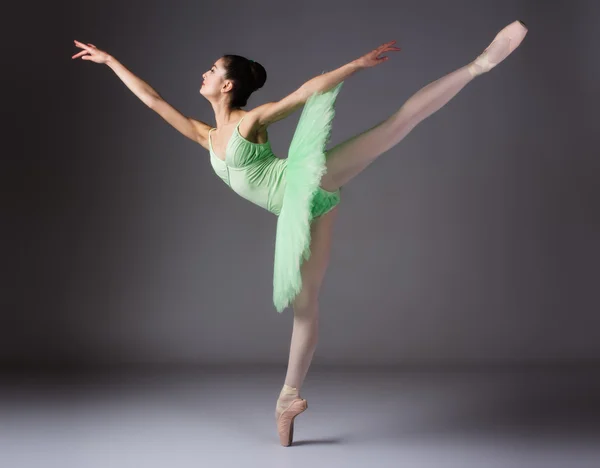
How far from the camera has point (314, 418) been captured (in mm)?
3402

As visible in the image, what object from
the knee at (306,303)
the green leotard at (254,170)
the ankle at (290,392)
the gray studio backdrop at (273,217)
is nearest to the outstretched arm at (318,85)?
the green leotard at (254,170)

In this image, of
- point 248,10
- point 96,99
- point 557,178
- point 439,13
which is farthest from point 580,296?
point 96,99

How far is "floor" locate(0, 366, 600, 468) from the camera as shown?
2.77 metres

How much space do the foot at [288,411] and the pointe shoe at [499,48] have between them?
1.35 meters

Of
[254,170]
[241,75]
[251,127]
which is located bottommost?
[254,170]

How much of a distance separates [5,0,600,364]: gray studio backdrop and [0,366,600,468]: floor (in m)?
0.41

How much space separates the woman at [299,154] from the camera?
2.73 m

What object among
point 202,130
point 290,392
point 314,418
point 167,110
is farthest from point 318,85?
point 314,418

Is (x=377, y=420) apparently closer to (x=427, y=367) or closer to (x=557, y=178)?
(x=427, y=367)

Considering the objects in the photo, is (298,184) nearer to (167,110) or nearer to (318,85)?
(318,85)

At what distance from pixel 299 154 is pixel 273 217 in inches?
74.6

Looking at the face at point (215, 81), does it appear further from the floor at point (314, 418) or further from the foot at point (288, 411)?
the floor at point (314, 418)

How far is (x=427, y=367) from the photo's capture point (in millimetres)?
4371

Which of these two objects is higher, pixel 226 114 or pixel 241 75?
pixel 241 75
